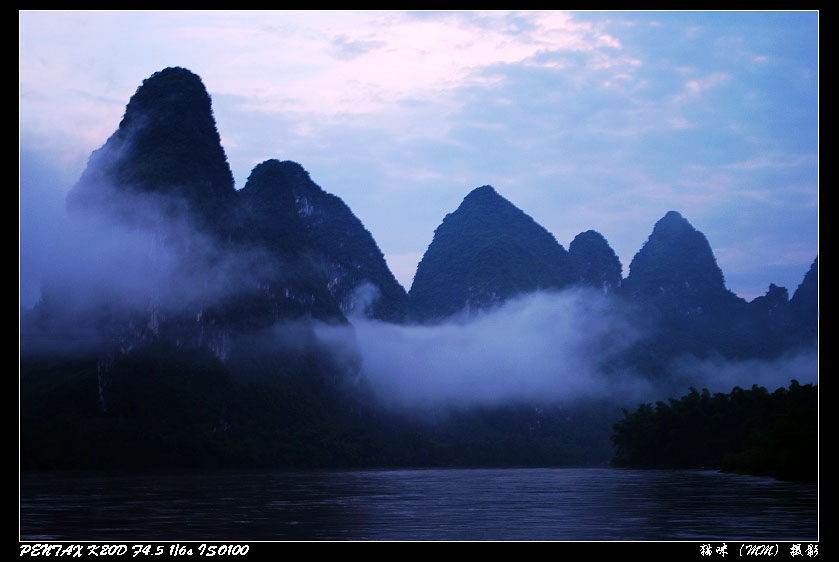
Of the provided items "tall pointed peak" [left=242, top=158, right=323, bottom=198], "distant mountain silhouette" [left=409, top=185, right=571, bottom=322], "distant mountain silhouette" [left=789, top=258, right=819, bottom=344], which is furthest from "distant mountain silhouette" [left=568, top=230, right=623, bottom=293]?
"tall pointed peak" [left=242, top=158, right=323, bottom=198]

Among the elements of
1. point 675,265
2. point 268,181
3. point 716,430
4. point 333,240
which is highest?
point 268,181

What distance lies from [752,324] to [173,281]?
98.3m

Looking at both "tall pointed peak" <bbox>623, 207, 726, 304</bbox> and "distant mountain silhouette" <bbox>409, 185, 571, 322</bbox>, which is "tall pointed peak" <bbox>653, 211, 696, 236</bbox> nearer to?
"tall pointed peak" <bbox>623, 207, 726, 304</bbox>

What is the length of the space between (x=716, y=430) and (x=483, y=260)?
299ft

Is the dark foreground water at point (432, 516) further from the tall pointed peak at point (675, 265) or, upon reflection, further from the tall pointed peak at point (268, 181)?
the tall pointed peak at point (675, 265)

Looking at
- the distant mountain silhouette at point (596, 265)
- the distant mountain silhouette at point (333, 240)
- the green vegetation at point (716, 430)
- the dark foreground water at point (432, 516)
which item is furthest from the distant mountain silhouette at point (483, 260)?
the dark foreground water at point (432, 516)

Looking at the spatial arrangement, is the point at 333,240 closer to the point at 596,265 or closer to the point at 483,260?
the point at 483,260

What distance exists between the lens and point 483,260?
15600 cm

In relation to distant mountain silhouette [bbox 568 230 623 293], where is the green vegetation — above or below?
below

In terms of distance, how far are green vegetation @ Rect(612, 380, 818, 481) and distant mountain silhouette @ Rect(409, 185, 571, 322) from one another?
248 ft

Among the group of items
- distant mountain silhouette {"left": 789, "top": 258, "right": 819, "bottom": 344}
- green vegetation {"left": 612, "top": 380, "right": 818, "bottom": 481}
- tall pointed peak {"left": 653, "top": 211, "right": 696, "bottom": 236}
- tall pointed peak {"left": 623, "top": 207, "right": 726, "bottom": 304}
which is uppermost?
tall pointed peak {"left": 653, "top": 211, "right": 696, "bottom": 236}

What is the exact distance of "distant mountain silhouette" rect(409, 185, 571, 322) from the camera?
15475 centimetres

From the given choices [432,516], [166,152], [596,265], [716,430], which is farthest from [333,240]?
[432,516]

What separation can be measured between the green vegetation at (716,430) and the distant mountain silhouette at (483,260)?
75519 millimetres
